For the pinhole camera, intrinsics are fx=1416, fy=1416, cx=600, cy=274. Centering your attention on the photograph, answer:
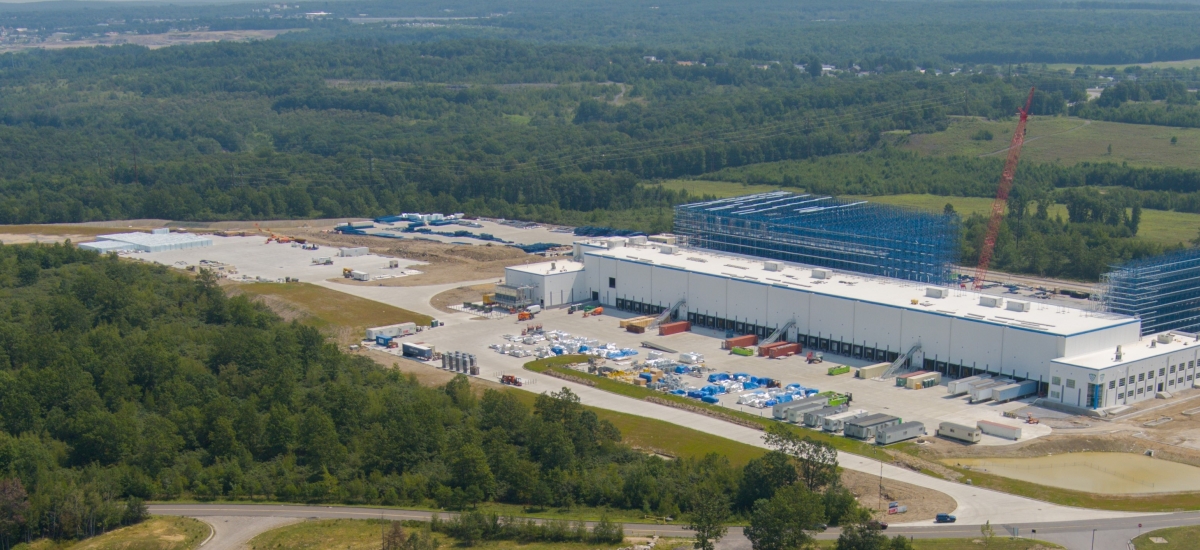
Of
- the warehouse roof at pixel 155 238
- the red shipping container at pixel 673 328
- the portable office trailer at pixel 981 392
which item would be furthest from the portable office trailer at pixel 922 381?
the warehouse roof at pixel 155 238

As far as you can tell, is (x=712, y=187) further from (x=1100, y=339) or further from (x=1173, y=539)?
(x=1173, y=539)

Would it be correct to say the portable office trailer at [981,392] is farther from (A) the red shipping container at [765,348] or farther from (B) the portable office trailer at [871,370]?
(A) the red shipping container at [765,348]

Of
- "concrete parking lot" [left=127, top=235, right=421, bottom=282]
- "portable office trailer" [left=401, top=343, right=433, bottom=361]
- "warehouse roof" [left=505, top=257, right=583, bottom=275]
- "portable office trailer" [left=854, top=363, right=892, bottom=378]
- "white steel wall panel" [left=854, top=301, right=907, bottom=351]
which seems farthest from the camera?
"concrete parking lot" [left=127, top=235, right=421, bottom=282]

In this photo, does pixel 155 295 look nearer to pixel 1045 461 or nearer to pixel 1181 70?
pixel 1045 461

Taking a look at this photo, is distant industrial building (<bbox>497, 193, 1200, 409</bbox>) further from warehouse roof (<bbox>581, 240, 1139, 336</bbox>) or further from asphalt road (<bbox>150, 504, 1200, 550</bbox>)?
asphalt road (<bbox>150, 504, 1200, 550</bbox>)

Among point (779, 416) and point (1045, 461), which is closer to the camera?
point (1045, 461)

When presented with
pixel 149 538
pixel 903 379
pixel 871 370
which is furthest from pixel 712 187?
pixel 149 538

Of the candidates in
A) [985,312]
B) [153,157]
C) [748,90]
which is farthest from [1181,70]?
[985,312]

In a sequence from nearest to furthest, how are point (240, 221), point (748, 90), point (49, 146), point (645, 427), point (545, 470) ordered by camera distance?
point (545, 470) < point (645, 427) < point (240, 221) < point (49, 146) < point (748, 90)

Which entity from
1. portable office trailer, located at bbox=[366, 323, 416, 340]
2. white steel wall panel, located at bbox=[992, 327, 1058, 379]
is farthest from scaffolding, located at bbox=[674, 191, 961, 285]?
portable office trailer, located at bbox=[366, 323, 416, 340]
